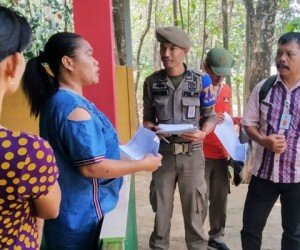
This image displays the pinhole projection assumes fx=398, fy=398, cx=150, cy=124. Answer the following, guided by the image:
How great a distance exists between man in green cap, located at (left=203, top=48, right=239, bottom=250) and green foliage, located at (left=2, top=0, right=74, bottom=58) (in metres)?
1.86

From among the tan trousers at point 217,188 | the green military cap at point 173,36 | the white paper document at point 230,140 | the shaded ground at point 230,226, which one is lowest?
the shaded ground at point 230,226

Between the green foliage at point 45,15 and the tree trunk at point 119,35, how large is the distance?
0.69 metres

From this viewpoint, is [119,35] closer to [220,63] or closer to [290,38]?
[220,63]

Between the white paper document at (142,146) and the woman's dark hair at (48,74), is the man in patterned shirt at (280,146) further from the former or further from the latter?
the woman's dark hair at (48,74)

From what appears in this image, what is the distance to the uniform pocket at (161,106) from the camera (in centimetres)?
273

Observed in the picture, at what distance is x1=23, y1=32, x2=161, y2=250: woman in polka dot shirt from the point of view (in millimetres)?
1517

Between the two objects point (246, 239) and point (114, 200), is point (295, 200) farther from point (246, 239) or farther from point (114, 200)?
point (114, 200)

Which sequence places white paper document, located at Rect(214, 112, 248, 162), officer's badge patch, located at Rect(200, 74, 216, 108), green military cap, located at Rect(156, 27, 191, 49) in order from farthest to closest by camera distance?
white paper document, located at Rect(214, 112, 248, 162) < officer's badge patch, located at Rect(200, 74, 216, 108) < green military cap, located at Rect(156, 27, 191, 49)

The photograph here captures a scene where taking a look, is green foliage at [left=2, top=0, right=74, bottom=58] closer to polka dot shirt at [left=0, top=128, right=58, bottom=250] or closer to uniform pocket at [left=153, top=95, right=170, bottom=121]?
uniform pocket at [left=153, top=95, right=170, bottom=121]

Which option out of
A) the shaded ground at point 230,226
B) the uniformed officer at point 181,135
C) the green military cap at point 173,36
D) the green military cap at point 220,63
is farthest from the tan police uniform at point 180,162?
the shaded ground at point 230,226

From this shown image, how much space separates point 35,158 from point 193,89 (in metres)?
1.89

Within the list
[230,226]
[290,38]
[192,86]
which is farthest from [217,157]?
[290,38]

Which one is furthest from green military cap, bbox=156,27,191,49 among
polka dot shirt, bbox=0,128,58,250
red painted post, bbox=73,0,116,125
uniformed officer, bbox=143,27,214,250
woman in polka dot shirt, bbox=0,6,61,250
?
polka dot shirt, bbox=0,128,58,250

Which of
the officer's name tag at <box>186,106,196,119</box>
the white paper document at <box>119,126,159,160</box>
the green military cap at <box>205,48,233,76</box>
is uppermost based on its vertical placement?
the green military cap at <box>205,48,233,76</box>
